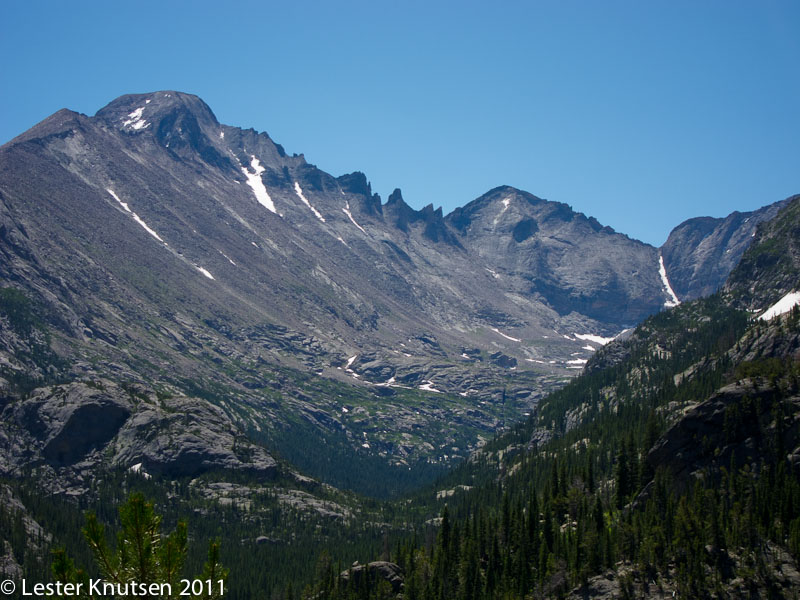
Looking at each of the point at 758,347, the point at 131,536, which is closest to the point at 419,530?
the point at 758,347

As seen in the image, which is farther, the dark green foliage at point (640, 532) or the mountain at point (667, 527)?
the dark green foliage at point (640, 532)

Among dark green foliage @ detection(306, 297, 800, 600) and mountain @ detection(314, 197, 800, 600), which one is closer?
mountain @ detection(314, 197, 800, 600)

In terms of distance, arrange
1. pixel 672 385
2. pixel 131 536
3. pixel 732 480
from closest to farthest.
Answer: pixel 131 536
pixel 732 480
pixel 672 385

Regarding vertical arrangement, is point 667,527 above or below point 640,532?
above

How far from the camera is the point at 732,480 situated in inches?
3637

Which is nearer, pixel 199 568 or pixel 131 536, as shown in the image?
pixel 131 536

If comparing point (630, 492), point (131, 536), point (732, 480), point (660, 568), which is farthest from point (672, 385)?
point (131, 536)

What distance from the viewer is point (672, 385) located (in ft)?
551

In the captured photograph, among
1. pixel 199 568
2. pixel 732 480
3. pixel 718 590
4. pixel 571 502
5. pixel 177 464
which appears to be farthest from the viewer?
pixel 177 464

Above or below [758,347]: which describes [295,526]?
below

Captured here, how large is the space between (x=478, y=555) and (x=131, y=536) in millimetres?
89727

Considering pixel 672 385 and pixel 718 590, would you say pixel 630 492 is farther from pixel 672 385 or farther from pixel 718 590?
pixel 672 385

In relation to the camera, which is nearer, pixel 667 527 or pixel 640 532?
pixel 667 527

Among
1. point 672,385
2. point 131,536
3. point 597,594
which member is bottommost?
point 597,594
